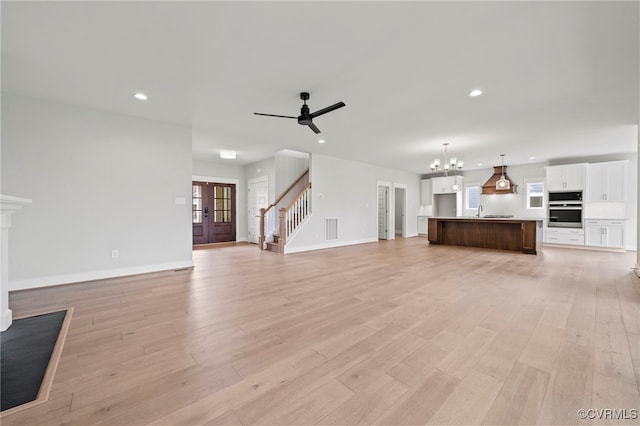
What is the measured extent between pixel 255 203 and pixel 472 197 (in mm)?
8216

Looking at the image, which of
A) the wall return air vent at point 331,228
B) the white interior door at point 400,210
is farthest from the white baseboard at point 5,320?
the white interior door at point 400,210

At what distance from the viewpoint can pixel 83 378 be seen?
5.57 ft

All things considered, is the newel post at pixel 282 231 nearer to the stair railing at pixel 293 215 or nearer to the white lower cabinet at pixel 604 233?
the stair railing at pixel 293 215

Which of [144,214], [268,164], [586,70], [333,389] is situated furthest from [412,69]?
[268,164]

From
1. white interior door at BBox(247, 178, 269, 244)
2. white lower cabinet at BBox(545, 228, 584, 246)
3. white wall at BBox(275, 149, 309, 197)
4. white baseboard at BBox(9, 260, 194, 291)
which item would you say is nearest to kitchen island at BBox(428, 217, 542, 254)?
white lower cabinet at BBox(545, 228, 584, 246)

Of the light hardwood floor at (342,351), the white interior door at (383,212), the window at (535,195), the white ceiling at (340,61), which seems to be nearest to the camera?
the light hardwood floor at (342,351)

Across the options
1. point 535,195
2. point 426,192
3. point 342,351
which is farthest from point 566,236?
point 342,351

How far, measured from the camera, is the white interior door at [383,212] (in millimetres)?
9703

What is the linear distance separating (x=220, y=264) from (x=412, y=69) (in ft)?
15.3

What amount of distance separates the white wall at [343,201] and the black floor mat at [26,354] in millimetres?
4501

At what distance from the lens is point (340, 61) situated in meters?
2.73

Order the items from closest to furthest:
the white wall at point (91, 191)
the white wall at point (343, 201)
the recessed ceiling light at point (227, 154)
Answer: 1. the white wall at point (91, 191)
2. the recessed ceiling light at point (227, 154)
3. the white wall at point (343, 201)

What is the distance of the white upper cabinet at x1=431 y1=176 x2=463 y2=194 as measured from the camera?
10016 mm

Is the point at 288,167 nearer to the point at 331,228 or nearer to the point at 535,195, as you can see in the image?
the point at 331,228
